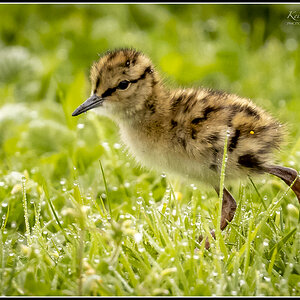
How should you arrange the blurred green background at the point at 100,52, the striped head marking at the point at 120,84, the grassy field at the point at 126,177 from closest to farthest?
the grassy field at the point at 126,177 → the striped head marking at the point at 120,84 → the blurred green background at the point at 100,52


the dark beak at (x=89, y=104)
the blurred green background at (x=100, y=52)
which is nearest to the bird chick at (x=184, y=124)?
the dark beak at (x=89, y=104)

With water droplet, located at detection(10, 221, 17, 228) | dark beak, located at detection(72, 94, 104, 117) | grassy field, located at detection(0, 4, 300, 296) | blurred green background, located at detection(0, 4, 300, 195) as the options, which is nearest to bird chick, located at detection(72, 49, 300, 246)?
dark beak, located at detection(72, 94, 104, 117)

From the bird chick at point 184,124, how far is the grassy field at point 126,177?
4.7 inches

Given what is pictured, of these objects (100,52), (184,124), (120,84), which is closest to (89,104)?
(120,84)

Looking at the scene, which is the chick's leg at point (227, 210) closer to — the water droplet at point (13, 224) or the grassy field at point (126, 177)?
the grassy field at point (126, 177)

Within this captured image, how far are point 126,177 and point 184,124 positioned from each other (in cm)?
80

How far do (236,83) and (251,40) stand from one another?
107 cm

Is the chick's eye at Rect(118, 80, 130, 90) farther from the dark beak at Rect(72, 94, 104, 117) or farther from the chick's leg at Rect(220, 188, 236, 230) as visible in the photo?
the chick's leg at Rect(220, 188, 236, 230)

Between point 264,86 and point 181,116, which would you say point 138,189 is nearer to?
point 181,116

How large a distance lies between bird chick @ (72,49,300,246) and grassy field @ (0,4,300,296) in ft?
0.39

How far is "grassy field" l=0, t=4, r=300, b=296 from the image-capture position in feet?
7.11

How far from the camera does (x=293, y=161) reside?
130 inches

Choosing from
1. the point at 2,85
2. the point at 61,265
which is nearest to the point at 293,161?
the point at 61,265

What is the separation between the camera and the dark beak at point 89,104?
108 inches
